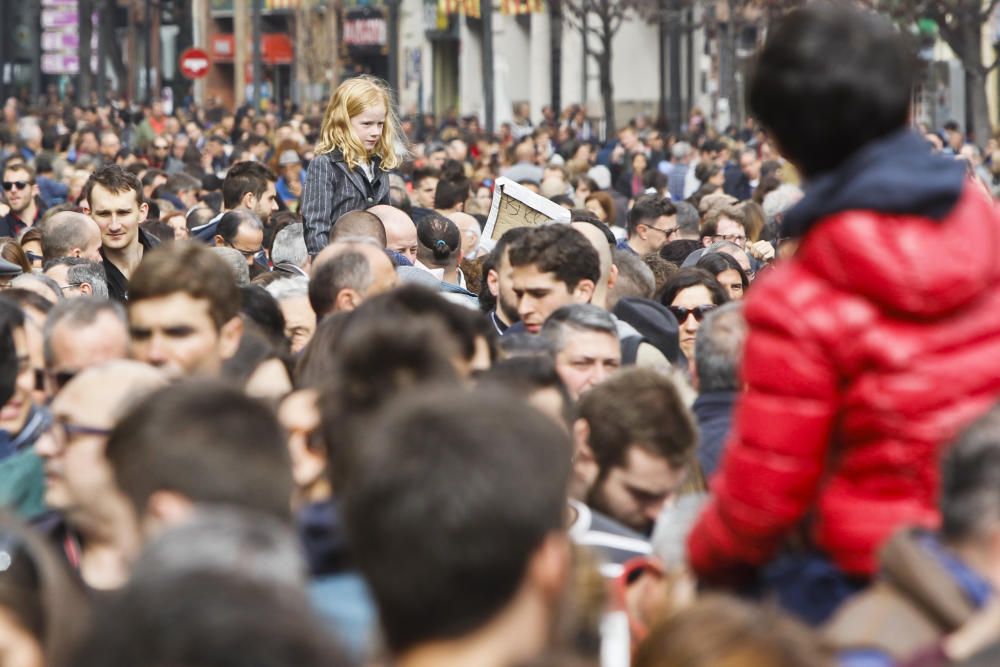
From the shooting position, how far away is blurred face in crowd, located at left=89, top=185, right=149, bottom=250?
10.4m

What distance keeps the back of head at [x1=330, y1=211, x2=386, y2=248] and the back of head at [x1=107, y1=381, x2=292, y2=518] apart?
508 centimetres

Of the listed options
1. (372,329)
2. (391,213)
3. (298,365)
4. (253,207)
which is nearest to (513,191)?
(391,213)

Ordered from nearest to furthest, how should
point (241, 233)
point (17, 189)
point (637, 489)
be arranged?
point (637, 489), point (241, 233), point (17, 189)

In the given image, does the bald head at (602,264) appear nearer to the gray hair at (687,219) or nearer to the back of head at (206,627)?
the gray hair at (687,219)

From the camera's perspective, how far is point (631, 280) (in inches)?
366

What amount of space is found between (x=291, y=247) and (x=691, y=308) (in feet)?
9.17

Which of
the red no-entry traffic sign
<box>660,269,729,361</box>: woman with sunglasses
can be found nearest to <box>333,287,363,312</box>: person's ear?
<box>660,269,729,361</box>: woman with sunglasses

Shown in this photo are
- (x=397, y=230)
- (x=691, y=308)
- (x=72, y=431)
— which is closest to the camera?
(x=72, y=431)

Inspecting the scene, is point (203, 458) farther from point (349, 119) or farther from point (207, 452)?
point (349, 119)

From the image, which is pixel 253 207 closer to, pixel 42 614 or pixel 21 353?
pixel 21 353

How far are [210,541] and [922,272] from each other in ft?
4.95

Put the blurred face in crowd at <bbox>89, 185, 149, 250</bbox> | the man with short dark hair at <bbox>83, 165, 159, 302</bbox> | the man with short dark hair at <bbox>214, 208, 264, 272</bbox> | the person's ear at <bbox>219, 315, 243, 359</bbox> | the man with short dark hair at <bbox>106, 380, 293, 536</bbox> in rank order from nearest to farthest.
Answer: the man with short dark hair at <bbox>106, 380, 293, 536</bbox>
the person's ear at <bbox>219, 315, 243, 359</bbox>
the man with short dark hair at <bbox>83, 165, 159, 302</bbox>
the blurred face in crowd at <bbox>89, 185, 149, 250</bbox>
the man with short dark hair at <bbox>214, 208, 264, 272</bbox>

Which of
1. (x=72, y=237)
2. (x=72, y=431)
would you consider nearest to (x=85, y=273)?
(x=72, y=237)

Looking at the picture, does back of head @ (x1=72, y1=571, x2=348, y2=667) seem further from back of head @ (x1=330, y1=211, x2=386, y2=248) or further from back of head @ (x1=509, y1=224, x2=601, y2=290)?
back of head @ (x1=330, y1=211, x2=386, y2=248)
